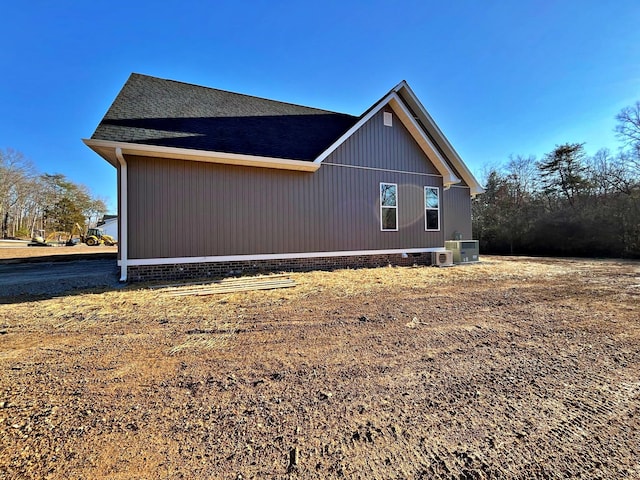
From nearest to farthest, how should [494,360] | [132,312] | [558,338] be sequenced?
[494,360], [558,338], [132,312]

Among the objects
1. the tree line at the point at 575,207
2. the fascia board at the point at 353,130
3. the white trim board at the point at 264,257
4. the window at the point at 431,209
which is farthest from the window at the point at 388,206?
the tree line at the point at 575,207

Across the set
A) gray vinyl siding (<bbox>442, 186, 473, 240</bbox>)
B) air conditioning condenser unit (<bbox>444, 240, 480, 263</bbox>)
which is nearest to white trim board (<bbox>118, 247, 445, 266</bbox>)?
air conditioning condenser unit (<bbox>444, 240, 480, 263</bbox>)

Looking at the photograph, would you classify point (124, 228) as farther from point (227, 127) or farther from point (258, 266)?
point (227, 127)

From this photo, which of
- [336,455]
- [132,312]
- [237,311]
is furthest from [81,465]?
[132,312]

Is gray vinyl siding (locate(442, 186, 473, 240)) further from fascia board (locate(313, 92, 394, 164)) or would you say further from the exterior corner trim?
the exterior corner trim

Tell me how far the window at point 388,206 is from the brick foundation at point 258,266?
1.13m

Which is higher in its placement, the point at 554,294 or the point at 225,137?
the point at 225,137

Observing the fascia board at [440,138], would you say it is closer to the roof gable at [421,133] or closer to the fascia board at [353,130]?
the roof gable at [421,133]

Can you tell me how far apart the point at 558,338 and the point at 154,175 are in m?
8.65

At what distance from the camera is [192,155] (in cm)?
743

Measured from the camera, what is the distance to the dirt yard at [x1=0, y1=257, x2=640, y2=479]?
1.62 m

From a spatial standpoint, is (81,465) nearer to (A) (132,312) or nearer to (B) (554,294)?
(A) (132,312)

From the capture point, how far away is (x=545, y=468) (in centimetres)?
159

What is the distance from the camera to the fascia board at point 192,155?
6719 mm
